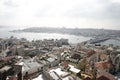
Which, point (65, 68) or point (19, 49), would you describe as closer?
point (65, 68)

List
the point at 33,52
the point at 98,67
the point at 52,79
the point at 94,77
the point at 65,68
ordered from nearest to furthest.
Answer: the point at 52,79, the point at 94,77, the point at 65,68, the point at 98,67, the point at 33,52

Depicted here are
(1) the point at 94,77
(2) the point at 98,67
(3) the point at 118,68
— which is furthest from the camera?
(3) the point at 118,68

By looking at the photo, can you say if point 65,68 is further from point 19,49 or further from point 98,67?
point 19,49

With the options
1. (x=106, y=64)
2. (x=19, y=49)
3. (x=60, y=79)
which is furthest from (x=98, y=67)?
(x=19, y=49)

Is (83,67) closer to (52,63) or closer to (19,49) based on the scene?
(52,63)

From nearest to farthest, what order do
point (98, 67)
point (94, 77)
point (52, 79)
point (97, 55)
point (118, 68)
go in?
1. point (52, 79)
2. point (94, 77)
3. point (98, 67)
4. point (118, 68)
5. point (97, 55)

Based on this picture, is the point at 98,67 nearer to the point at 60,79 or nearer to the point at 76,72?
the point at 76,72

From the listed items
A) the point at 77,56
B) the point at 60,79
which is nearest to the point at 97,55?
the point at 77,56

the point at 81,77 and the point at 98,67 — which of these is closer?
the point at 81,77

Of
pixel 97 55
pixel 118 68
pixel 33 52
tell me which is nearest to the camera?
pixel 118 68
